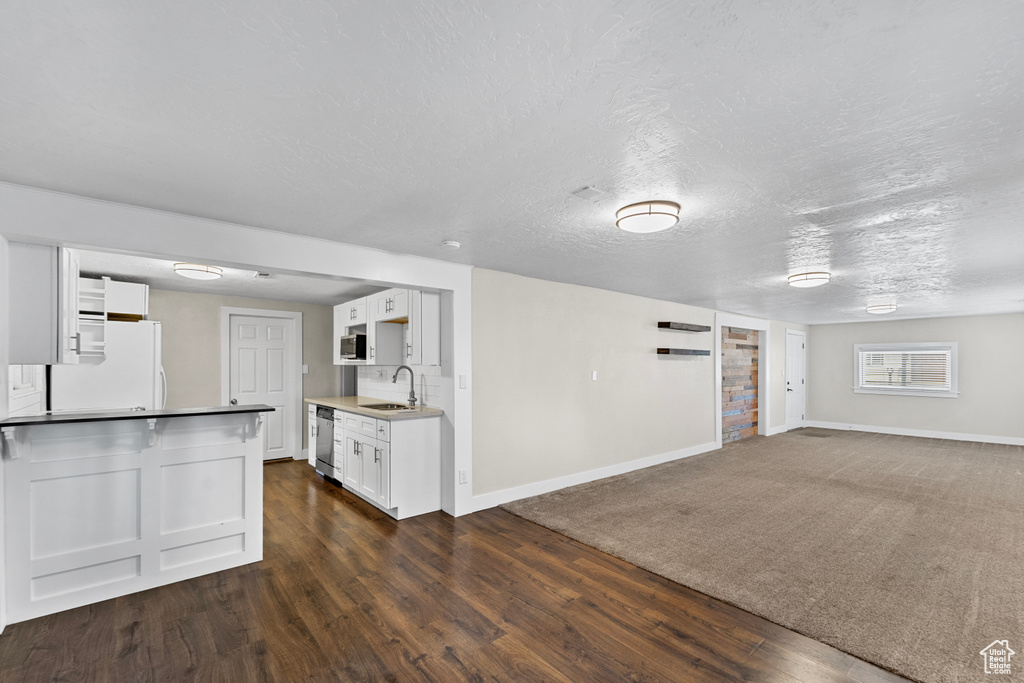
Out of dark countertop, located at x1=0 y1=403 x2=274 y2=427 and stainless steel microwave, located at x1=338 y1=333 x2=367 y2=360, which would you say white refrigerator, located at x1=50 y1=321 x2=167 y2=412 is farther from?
stainless steel microwave, located at x1=338 y1=333 x2=367 y2=360

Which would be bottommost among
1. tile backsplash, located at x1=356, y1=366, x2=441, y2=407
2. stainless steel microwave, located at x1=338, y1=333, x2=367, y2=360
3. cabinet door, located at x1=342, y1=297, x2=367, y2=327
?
tile backsplash, located at x1=356, y1=366, x2=441, y2=407

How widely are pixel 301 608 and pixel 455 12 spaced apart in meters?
2.95

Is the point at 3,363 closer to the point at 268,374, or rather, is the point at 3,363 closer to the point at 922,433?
the point at 268,374

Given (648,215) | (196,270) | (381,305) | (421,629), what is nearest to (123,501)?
(421,629)

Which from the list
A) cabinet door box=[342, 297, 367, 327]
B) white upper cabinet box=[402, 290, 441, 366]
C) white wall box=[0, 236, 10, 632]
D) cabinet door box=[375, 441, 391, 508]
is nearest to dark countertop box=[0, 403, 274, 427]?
white wall box=[0, 236, 10, 632]

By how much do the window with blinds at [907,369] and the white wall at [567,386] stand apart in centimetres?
498

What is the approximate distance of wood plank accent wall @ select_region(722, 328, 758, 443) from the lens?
7.86 metres

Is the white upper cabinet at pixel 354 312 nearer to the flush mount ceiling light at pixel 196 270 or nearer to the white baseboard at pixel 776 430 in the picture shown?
the flush mount ceiling light at pixel 196 270

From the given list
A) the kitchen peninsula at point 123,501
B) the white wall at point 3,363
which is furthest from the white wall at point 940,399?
the white wall at point 3,363

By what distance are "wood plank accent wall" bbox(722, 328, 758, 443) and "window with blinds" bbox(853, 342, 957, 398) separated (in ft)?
8.20

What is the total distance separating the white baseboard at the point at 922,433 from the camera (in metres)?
7.77

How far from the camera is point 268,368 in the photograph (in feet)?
20.6

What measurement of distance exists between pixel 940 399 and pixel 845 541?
7.10 m
